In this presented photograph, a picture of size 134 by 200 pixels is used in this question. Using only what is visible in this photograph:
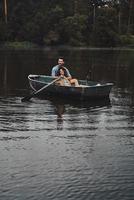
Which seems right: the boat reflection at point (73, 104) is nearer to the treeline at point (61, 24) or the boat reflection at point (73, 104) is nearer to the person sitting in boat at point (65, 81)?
the person sitting in boat at point (65, 81)

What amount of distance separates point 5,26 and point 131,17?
3533 centimetres

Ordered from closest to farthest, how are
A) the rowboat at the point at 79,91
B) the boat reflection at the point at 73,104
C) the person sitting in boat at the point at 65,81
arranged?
the boat reflection at the point at 73,104 → the rowboat at the point at 79,91 → the person sitting in boat at the point at 65,81

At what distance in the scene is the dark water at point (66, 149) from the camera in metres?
12.5

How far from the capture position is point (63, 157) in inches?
601

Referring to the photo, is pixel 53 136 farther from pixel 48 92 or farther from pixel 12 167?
pixel 48 92

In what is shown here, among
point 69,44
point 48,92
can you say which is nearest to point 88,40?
point 69,44

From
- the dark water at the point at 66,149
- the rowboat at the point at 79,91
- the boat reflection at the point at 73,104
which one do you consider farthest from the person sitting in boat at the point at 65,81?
the dark water at the point at 66,149

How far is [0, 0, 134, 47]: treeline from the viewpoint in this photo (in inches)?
3907

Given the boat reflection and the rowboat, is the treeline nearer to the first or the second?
the rowboat

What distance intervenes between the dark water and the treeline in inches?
2879

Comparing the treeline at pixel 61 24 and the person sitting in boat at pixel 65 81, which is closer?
the person sitting in boat at pixel 65 81

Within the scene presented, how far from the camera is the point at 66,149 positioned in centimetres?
1617

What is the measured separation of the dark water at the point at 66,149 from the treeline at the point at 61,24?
240ft

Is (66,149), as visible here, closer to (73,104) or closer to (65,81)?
(73,104)
